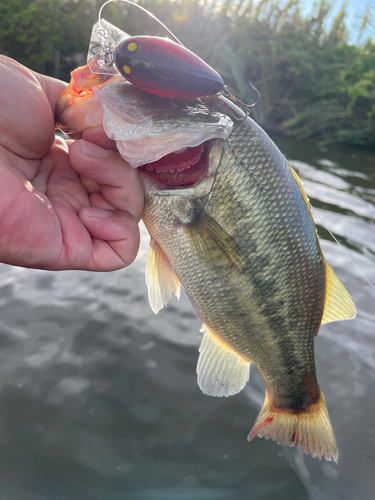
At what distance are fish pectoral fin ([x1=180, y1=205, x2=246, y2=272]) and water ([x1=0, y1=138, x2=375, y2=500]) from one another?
115 cm

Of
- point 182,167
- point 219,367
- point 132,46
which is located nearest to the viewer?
point 132,46

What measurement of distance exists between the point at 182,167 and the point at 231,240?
444 mm

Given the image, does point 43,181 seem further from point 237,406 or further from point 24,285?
point 237,406

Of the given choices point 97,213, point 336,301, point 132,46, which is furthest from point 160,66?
point 336,301

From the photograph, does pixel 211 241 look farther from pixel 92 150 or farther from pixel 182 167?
pixel 92 150

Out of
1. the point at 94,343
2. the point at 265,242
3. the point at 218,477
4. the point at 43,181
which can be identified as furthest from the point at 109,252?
the point at 218,477

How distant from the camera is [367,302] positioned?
3.69 m

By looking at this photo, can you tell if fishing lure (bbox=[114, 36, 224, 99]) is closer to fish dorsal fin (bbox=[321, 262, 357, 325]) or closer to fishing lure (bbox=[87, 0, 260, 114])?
fishing lure (bbox=[87, 0, 260, 114])

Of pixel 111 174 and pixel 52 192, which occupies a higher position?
pixel 111 174

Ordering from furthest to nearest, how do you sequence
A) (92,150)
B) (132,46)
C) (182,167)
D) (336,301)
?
(336,301), (182,167), (92,150), (132,46)

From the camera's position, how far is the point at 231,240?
68.1 inches

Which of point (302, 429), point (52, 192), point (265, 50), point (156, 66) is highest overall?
point (265, 50)

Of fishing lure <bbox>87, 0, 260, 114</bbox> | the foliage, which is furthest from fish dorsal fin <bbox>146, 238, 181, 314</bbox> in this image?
the foliage

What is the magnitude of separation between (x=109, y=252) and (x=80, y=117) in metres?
0.68
